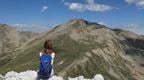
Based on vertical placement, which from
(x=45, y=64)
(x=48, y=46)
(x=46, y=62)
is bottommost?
(x=45, y=64)

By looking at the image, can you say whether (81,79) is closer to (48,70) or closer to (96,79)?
(96,79)

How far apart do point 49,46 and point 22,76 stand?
11102mm

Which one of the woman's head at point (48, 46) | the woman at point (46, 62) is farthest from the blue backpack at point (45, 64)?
the woman's head at point (48, 46)

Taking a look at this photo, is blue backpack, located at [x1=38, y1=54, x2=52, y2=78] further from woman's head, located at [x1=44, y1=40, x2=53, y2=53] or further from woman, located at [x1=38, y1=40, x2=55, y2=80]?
woman's head, located at [x1=44, y1=40, x2=53, y2=53]

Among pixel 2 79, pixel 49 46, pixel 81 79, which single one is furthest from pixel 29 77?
pixel 81 79

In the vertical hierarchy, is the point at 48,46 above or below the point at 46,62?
above

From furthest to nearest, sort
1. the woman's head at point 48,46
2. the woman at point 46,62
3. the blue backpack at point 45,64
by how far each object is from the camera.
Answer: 1. the blue backpack at point 45,64
2. the woman at point 46,62
3. the woman's head at point 48,46

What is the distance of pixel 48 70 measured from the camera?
27.8 m

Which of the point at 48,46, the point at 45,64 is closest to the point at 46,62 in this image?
the point at 45,64

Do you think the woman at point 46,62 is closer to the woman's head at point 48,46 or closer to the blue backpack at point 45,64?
the blue backpack at point 45,64

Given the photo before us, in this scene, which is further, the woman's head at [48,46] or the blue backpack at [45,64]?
the blue backpack at [45,64]

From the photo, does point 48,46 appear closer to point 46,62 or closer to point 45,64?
point 46,62

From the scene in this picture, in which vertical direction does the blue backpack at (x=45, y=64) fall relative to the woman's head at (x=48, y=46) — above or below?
below

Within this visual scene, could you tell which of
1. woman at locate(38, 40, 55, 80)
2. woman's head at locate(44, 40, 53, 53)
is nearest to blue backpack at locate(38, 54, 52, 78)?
woman at locate(38, 40, 55, 80)
